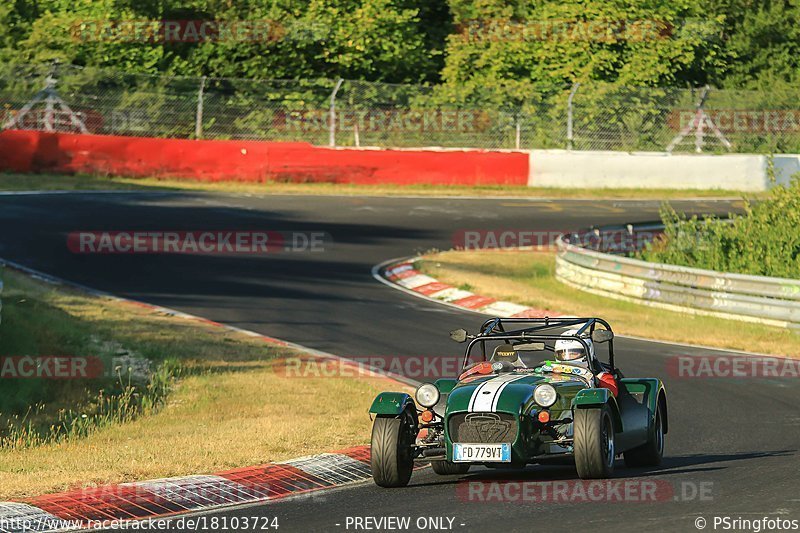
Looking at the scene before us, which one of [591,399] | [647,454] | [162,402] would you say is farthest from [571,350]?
[162,402]

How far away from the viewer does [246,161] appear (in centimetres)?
3425

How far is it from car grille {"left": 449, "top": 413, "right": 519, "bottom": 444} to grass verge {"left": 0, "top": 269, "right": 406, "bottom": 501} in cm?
208

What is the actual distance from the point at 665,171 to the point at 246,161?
11869 mm

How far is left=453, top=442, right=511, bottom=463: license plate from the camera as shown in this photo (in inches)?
372

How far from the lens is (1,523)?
8.49m

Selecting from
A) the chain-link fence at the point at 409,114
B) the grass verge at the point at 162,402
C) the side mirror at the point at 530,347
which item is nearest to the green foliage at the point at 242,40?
the chain-link fence at the point at 409,114

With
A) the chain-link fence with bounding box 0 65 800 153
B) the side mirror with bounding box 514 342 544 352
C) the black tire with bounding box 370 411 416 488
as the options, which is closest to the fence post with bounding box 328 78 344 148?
the chain-link fence with bounding box 0 65 800 153

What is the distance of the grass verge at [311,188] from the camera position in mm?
32250

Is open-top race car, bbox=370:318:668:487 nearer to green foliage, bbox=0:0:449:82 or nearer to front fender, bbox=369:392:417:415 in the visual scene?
front fender, bbox=369:392:417:415

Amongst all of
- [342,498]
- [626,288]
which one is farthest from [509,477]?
[626,288]

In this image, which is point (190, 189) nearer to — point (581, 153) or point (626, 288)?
point (581, 153)

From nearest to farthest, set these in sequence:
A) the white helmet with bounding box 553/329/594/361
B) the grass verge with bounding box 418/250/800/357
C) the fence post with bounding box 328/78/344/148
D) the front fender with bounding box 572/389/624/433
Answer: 1. the front fender with bounding box 572/389/624/433
2. the white helmet with bounding box 553/329/594/361
3. the grass verge with bounding box 418/250/800/357
4. the fence post with bounding box 328/78/344/148

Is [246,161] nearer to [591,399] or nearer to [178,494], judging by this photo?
[178,494]

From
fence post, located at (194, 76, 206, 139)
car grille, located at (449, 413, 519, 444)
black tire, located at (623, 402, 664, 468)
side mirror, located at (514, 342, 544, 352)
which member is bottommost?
black tire, located at (623, 402, 664, 468)
